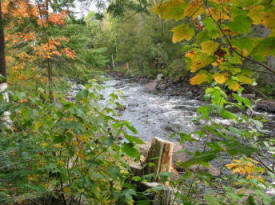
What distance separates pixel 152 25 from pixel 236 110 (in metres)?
13.6

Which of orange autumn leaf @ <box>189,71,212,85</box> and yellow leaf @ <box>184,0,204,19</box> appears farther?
orange autumn leaf @ <box>189,71,212,85</box>

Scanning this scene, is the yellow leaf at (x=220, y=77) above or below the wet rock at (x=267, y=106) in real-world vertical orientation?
above

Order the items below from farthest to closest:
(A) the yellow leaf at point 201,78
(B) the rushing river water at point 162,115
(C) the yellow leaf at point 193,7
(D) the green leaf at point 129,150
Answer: (B) the rushing river water at point 162,115, (D) the green leaf at point 129,150, (A) the yellow leaf at point 201,78, (C) the yellow leaf at point 193,7

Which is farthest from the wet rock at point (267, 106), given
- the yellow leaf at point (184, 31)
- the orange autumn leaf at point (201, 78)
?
the yellow leaf at point (184, 31)

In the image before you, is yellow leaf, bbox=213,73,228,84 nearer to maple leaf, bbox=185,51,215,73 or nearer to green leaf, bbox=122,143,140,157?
maple leaf, bbox=185,51,215,73

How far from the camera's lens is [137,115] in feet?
27.9

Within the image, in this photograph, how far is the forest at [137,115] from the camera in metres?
0.70

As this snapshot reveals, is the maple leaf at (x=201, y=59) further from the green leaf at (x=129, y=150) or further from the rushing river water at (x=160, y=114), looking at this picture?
the rushing river water at (x=160, y=114)

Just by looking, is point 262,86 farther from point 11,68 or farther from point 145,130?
point 11,68

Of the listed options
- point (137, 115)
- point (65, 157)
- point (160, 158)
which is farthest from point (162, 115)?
point (65, 157)

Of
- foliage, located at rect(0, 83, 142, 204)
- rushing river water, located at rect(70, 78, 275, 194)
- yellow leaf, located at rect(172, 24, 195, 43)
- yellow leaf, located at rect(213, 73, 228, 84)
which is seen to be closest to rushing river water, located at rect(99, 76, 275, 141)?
rushing river water, located at rect(70, 78, 275, 194)

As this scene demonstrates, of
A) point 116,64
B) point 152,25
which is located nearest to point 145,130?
point 152,25

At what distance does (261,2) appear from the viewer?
1.66 ft

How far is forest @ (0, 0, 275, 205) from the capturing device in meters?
0.70
